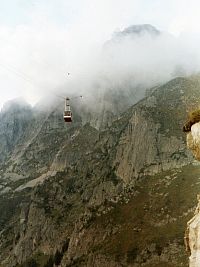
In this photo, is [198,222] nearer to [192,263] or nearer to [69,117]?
[192,263]

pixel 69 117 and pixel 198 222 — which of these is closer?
pixel 198 222

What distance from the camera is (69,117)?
68312mm

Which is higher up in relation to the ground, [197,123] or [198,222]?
[197,123]

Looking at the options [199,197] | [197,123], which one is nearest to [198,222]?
[199,197]

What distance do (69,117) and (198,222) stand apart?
47259 millimetres

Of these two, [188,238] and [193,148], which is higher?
[193,148]

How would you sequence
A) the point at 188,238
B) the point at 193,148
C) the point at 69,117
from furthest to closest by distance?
the point at 69,117 → the point at 193,148 → the point at 188,238

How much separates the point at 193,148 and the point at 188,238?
16.0 feet

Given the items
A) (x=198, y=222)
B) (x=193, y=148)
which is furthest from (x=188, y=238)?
(x=193, y=148)

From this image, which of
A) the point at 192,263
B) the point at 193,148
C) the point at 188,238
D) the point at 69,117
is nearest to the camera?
the point at 192,263

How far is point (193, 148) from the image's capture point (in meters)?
25.4

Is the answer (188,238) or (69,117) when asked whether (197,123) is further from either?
(69,117)

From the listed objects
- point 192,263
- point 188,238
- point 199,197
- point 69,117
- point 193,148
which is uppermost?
point 69,117

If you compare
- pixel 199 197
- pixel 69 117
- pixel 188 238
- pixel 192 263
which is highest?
pixel 69 117
